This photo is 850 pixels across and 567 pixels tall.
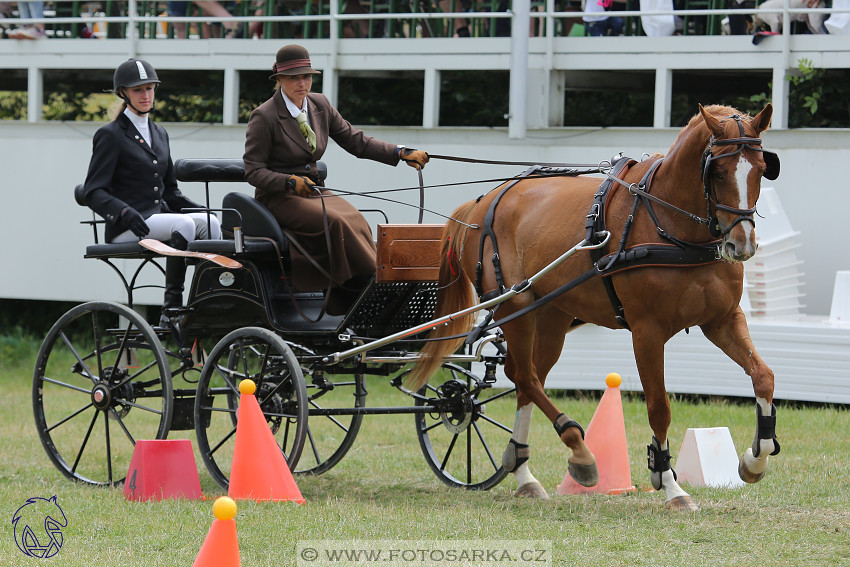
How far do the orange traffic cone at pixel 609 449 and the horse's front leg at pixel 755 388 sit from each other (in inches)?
42.3

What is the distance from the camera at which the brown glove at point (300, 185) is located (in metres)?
7.01

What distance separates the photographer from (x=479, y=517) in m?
6.25

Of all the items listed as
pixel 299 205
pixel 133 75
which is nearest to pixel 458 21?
pixel 133 75

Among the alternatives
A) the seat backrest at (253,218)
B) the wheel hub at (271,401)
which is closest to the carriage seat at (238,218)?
the seat backrest at (253,218)

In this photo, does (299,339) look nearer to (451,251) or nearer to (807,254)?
(451,251)

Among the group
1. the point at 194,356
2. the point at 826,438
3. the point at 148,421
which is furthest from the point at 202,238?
the point at 826,438

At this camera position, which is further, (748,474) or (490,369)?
(490,369)

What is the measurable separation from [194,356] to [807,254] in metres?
5.78

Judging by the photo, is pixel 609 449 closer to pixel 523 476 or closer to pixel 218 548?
pixel 523 476

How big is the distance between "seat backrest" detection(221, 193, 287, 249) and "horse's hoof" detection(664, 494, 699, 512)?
8.54ft

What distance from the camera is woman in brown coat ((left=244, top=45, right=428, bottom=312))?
7098 mm

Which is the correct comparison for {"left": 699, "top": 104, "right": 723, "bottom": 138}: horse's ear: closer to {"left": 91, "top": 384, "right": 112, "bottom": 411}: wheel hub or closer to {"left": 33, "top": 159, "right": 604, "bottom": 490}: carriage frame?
{"left": 33, "top": 159, "right": 604, "bottom": 490}: carriage frame

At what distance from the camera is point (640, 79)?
13.6 meters

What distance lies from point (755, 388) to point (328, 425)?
5241 mm
